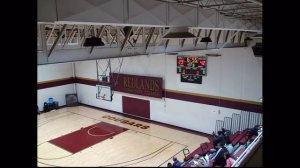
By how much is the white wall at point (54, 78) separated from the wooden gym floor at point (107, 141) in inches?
56.7

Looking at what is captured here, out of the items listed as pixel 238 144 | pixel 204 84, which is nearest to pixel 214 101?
pixel 204 84

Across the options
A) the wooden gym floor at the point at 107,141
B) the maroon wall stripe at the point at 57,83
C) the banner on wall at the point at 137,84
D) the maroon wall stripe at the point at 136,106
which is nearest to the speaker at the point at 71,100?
the maroon wall stripe at the point at 57,83

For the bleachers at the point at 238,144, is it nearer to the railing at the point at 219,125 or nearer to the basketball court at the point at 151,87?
the basketball court at the point at 151,87

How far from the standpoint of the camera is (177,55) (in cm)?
1091

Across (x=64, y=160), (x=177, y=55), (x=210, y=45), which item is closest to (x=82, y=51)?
(x=64, y=160)

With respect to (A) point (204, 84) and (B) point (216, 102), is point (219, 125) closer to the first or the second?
(B) point (216, 102)

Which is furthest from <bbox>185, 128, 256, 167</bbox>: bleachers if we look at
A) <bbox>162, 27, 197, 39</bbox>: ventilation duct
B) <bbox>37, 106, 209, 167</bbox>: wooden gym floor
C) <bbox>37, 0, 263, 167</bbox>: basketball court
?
<bbox>162, 27, 197, 39</bbox>: ventilation duct

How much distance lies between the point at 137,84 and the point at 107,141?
11.2ft

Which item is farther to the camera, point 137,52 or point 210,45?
point 210,45

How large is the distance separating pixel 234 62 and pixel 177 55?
226 centimetres
